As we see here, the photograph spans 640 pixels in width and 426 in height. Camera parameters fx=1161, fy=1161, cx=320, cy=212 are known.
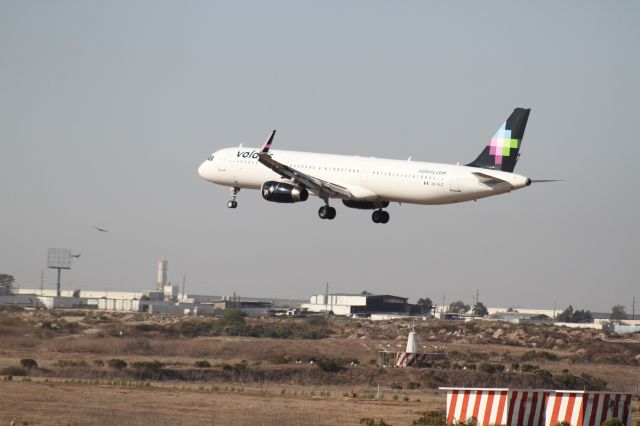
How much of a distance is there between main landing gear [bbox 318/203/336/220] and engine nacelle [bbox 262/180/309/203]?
1.93 m

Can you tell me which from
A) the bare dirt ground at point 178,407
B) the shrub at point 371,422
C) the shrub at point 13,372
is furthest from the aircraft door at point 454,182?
the shrub at point 371,422

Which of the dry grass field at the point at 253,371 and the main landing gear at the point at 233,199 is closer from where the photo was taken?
the dry grass field at the point at 253,371

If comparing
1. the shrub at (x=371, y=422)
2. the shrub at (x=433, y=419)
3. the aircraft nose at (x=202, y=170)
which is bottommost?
the shrub at (x=371, y=422)

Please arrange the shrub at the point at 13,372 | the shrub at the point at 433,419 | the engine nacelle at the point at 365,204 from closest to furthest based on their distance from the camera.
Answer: the shrub at the point at 433,419
the shrub at the point at 13,372
the engine nacelle at the point at 365,204

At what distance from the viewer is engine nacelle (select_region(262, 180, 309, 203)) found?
75.5 m

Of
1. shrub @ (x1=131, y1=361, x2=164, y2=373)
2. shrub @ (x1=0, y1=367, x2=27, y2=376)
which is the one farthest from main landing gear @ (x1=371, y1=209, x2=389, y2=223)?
shrub @ (x1=0, y1=367, x2=27, y2=376)

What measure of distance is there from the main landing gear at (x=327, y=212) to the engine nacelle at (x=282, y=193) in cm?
193

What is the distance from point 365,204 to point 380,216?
1.51m

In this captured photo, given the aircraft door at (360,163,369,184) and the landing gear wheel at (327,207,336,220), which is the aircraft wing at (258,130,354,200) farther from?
the aircraft door at (360,163,369,184)

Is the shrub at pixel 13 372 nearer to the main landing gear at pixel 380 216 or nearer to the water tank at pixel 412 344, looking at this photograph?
the water tank at pixel 412 344

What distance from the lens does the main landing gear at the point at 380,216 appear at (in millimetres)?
78312

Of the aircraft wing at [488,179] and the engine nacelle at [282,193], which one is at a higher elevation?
the aircraft wing at [488,179]

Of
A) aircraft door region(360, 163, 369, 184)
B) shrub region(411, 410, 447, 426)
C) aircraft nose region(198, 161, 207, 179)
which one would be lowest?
shrub region(411, 410, 447, 426)

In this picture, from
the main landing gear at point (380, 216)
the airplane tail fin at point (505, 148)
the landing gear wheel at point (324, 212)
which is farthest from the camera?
the main landing gear at point (380, 216)
